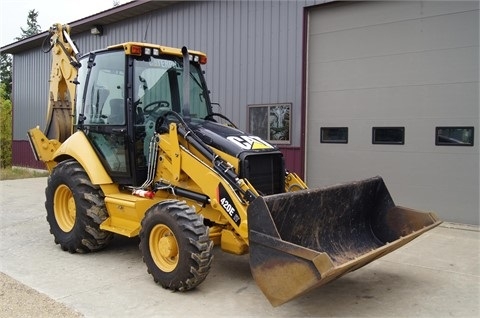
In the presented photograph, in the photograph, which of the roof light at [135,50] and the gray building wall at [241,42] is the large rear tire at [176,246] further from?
the gray building wall at [241,42]

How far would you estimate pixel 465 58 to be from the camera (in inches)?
288

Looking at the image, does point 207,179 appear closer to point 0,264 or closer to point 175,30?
point 0,264

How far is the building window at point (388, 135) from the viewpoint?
7.92 meters

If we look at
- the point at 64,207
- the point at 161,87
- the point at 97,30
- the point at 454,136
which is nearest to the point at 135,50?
the point at 161,87

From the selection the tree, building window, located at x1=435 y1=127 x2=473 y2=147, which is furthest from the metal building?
the tree

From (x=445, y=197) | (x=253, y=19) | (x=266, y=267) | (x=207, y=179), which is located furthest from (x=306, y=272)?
(x=253, y=19)

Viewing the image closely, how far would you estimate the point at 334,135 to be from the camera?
872cm

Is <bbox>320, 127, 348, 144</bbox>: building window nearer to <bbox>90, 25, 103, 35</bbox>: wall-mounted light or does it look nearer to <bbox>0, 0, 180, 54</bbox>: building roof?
<bbox>0, 0, 180, 54</bbox>: building roof

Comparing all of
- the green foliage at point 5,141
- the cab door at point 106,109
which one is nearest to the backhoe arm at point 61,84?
the cab door at point 106,109

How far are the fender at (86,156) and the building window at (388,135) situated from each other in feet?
15.5

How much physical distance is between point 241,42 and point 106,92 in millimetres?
4776

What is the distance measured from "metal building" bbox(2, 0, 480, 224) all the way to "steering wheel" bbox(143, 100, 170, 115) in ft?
12.8

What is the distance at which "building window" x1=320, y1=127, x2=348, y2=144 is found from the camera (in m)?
8.59

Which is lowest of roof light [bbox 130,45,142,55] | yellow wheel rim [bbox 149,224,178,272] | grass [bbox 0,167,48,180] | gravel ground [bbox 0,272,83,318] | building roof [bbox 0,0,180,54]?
gravel ground [bbox 0,272,83,318]
